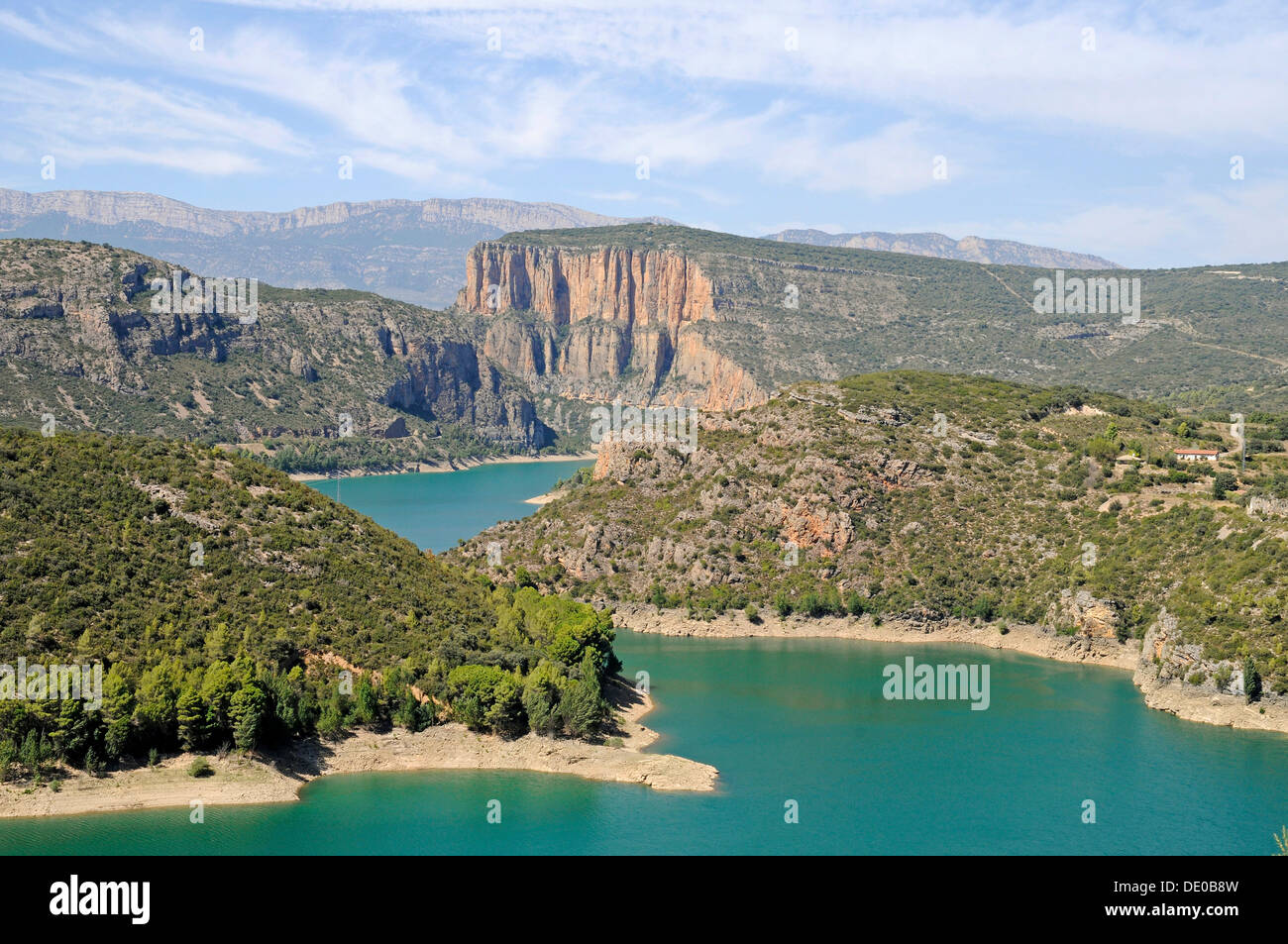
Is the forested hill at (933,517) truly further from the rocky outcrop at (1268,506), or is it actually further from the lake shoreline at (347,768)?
the lake shoreline at (347,768)

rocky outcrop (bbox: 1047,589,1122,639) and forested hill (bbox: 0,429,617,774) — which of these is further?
rocky outcrop (bbox: 1047,589,1122,639)

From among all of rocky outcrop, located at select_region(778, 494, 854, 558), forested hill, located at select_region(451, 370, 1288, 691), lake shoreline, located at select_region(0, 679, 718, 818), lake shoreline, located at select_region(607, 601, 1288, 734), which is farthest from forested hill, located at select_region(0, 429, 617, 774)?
rocky outcrop, located at select_region(778, 494, 854, 558)

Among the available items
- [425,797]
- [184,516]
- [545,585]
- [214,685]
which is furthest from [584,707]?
[545,585]

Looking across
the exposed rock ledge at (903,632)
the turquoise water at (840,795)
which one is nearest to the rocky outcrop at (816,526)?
the exposed rock ledge at (903,632)

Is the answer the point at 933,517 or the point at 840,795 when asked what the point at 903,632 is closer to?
the point at 933,517

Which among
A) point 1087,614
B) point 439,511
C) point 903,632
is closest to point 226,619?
point 903,632

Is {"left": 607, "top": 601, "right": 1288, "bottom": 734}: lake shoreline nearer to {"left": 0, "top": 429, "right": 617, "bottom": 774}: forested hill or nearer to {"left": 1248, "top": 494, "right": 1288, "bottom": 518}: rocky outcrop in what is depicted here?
{"left": 1248, "top": 494, "right": 1288, "bottom": 518}: rocky outcrop
